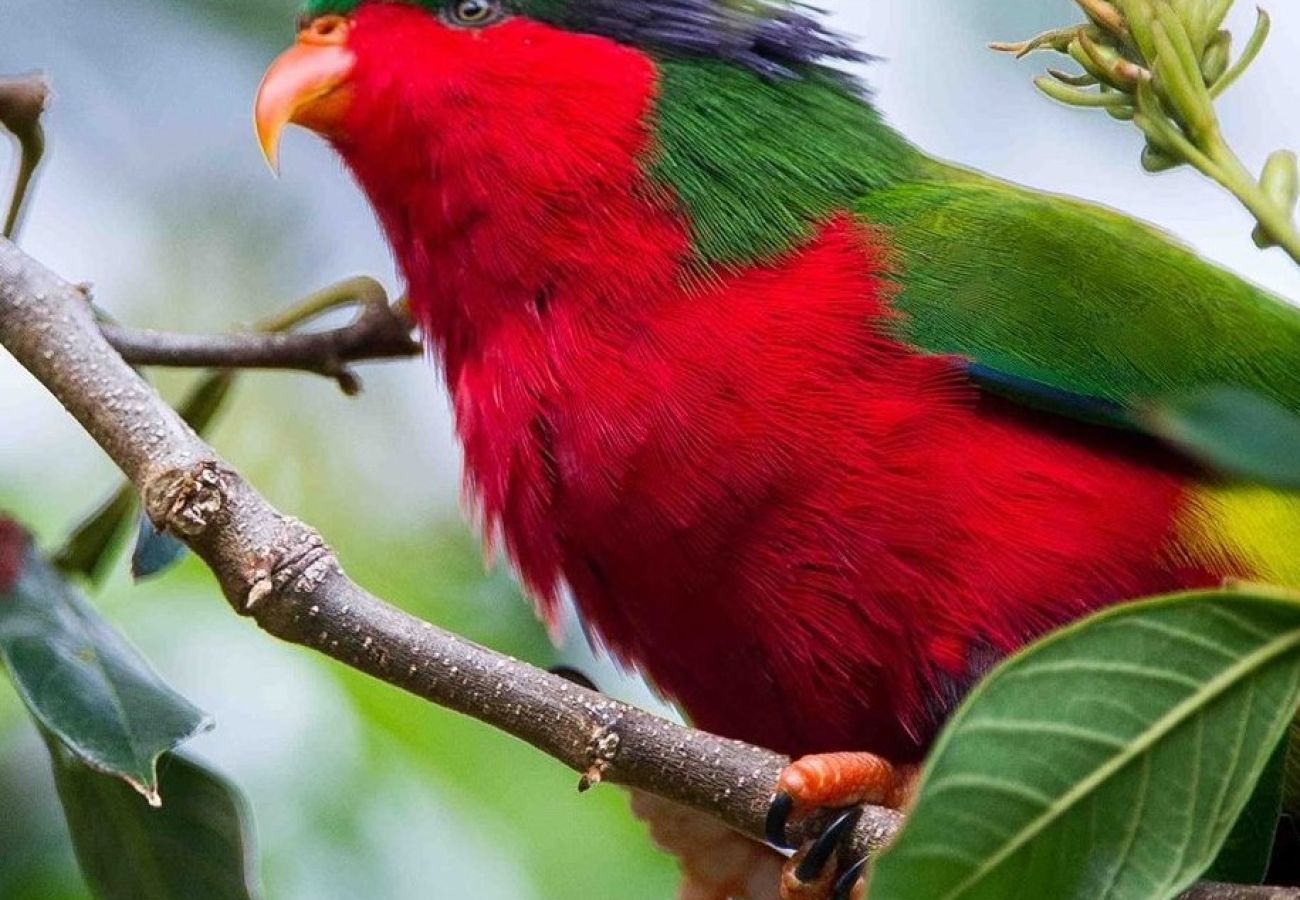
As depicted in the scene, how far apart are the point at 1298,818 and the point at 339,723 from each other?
2344mm

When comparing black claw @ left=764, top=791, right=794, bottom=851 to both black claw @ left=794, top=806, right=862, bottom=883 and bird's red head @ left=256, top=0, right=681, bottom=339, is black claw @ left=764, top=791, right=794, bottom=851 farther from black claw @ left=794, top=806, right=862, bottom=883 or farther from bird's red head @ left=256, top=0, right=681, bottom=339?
bird's red head @ left=256, top=0, right=681, bottom=339

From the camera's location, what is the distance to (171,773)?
2.18 meters

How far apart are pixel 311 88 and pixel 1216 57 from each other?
1.40 metres

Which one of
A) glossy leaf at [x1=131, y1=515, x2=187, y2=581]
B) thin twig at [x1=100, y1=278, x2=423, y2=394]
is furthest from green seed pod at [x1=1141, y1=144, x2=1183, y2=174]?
glossy leaf at [x1=131, y1=515, x2=187, y2=581]

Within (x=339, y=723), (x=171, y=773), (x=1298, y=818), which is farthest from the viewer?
(x=339, y=723)

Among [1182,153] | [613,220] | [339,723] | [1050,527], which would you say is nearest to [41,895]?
[339,723]

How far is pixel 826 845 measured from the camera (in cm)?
193

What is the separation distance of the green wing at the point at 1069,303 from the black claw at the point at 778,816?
2.45 ft

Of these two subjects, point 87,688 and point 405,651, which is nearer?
point 405,651

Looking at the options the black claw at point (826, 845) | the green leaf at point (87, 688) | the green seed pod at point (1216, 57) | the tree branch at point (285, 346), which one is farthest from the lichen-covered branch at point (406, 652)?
the green seed pod at point (1216, 57)

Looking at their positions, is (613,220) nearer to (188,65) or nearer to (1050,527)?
(1050,527)

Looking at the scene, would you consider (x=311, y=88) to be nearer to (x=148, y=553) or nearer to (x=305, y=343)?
(x=305, y=343)

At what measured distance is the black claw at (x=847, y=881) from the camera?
195 cm

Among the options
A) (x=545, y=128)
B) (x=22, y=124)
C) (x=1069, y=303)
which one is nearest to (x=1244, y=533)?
(x=1069, y=303)
